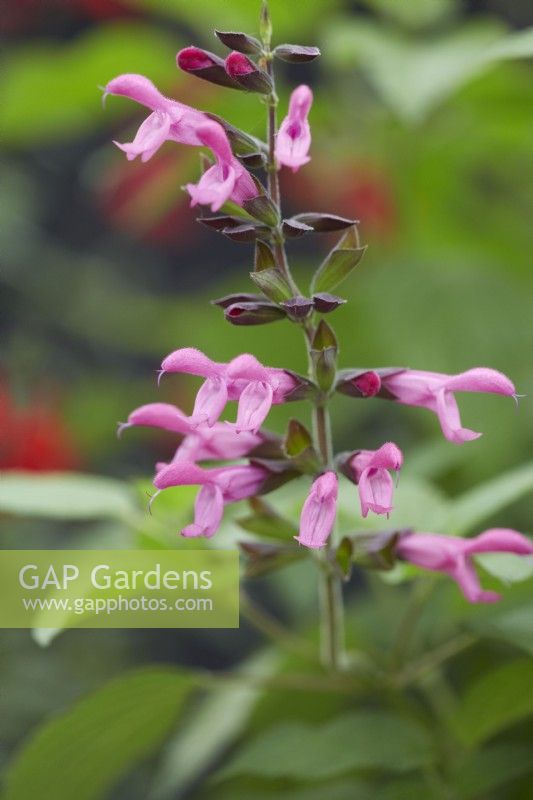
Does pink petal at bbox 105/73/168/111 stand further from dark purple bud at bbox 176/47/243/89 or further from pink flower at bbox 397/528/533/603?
pink flower at bbox 397/528/533/603

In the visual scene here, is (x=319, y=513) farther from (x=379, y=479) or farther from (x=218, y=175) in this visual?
(x=218, y=175)

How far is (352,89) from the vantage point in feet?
3.84

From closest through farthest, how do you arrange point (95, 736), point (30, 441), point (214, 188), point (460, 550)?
point (214, 188), point (460, 550), point (95, 736), point (30, 441)

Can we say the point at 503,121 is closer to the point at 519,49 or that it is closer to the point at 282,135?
the point at 519,49

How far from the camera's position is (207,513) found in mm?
486

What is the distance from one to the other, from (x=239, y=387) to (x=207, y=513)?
0.21 feet

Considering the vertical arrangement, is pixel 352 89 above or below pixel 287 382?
below

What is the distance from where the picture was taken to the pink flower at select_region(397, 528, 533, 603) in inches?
20.6

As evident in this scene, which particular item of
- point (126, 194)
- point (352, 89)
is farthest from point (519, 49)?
point (126, 194)

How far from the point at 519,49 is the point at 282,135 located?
0.19 m

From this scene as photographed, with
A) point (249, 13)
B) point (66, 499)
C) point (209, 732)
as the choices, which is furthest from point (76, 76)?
point (209, 732)

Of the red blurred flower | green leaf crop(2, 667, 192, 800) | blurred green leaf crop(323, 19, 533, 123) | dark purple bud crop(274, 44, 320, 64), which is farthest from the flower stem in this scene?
the red blurred flower

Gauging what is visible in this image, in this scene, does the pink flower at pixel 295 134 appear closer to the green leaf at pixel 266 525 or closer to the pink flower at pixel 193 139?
the pink flower at pixel 193 139

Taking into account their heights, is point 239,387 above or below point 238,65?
below
